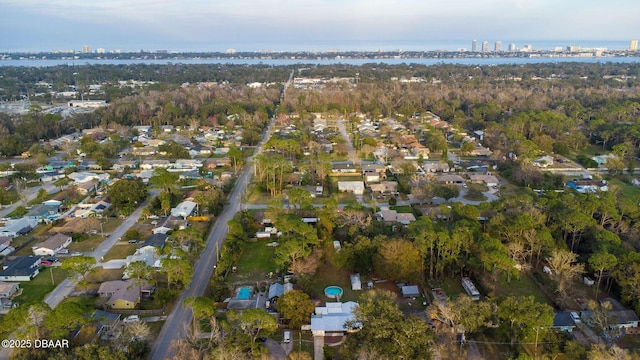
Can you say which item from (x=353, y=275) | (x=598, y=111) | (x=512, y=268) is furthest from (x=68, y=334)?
(x=598, y=111)

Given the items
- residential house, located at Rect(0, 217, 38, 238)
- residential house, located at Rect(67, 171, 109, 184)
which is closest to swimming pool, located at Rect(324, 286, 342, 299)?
residential house, located at Rect(0, 217, 38, 238)

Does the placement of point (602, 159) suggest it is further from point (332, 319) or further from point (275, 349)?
point (275, 349)

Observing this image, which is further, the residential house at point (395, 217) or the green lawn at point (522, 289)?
the residential house at point (395, 217)

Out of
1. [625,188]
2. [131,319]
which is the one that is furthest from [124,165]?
[625,188]

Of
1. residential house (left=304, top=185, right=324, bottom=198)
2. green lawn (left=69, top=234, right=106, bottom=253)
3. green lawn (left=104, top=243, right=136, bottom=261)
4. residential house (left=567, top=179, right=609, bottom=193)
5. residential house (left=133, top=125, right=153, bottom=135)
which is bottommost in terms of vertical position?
green lawn (left=104, top=243, right=136, bottom=261)

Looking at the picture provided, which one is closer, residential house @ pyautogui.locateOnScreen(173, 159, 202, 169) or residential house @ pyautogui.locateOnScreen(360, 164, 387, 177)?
residential house @ pyautogui.locateOnScreen(360, 164, 387, 177)

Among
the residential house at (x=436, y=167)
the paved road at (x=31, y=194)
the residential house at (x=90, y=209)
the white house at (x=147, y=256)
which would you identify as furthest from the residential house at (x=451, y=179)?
the paved road at (x=31, y=194)

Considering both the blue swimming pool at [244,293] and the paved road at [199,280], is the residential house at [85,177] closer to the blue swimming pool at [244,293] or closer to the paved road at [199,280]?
the paved road at [199,280]

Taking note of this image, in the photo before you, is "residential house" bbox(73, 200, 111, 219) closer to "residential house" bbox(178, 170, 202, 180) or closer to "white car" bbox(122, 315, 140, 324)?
"residential house" bbox(178, 170, 202, 180)
